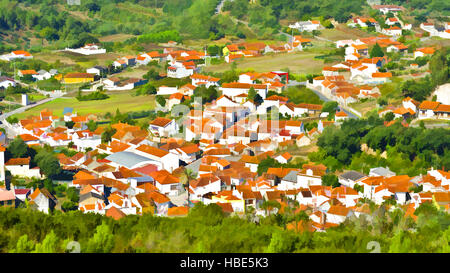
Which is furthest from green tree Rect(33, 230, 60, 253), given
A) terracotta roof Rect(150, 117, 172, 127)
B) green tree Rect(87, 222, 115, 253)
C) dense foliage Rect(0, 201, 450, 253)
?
terracotta roof Rect(150, 117, 172, 127)

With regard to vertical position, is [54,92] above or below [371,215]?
below

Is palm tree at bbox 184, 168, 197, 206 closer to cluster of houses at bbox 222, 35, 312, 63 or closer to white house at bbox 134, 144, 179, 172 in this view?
white house at bbox 134, 144, 179, 172

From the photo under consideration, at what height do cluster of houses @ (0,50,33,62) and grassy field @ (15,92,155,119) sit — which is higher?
grassy field @ (15,92,155,119)

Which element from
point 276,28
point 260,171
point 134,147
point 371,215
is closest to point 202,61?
point 276,28

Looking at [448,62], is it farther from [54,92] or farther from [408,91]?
[54,92]

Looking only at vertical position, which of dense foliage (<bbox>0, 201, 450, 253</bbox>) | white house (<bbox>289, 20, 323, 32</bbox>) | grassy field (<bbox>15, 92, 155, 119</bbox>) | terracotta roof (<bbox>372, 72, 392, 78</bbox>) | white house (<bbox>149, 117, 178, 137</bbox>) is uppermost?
dense foliage (<bbox>0, 201, 450, 253</bbox>)

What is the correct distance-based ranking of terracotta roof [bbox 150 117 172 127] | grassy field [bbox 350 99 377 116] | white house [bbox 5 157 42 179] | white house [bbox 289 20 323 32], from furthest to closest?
white house [bbox 289 20 323 32]
grassy field [bbox 350 99 377 116]
terracotta roof [bbox 150 117 172 127]
white house [bbox 5 157 42 179]

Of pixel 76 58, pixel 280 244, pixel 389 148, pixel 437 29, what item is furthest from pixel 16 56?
pixel 280 244
